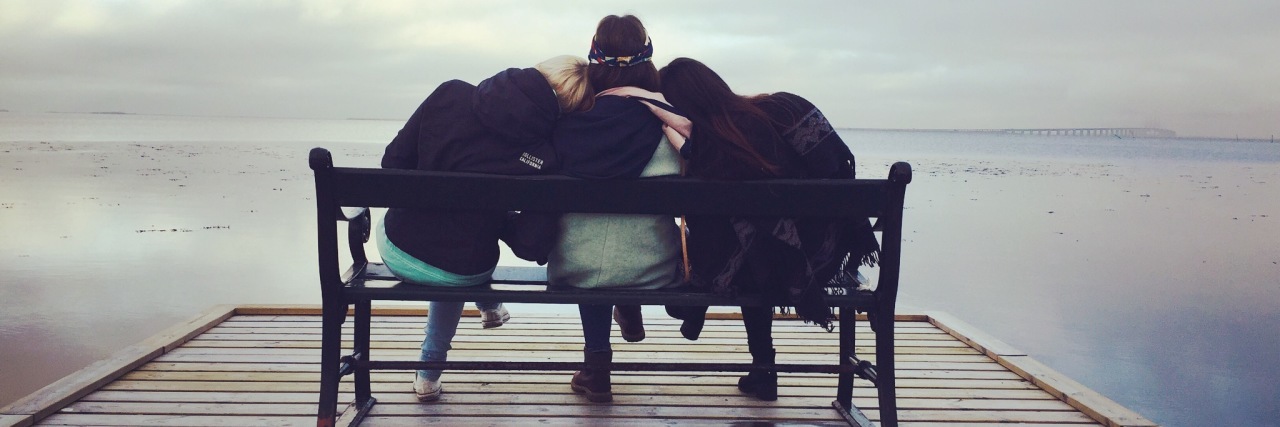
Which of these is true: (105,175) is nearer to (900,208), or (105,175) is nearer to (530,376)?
(530,376)

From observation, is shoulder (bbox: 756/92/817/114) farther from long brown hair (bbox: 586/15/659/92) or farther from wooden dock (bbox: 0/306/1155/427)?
wooden dock (bbox: 0/306/1155/427)

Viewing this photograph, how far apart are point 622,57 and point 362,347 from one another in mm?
1396

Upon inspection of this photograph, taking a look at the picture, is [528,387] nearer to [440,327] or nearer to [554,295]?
[440,327]

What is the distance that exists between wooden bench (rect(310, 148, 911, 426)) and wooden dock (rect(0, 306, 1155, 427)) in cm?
42

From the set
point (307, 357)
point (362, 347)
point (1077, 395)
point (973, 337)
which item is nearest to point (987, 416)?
point (1077, 395)

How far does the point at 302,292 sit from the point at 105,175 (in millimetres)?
15642

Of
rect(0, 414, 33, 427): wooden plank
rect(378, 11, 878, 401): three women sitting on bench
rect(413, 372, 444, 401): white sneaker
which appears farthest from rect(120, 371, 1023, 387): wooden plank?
rect(378, 11, 878, 401): three women sitting on bench

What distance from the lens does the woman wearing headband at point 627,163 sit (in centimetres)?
249

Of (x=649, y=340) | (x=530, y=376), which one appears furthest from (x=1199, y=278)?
(x=530, y=376)

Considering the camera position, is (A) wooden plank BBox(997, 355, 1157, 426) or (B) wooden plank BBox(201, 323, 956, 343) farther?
(B) wooden plank BBox(201, 323, 956, 343)

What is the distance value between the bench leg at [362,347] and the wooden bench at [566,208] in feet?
0.93

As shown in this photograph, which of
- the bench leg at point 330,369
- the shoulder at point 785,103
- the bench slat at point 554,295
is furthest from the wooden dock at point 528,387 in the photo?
the shoulder at point 785,103

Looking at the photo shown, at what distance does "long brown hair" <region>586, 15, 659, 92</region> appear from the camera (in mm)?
2641

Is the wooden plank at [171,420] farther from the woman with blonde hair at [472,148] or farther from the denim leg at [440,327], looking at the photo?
the woman with blonde hair at [472,148]
